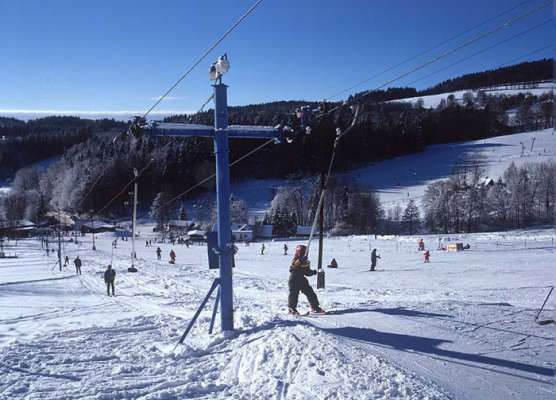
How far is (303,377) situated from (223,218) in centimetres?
357

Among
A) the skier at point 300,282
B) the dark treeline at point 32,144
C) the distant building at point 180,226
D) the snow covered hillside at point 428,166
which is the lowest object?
the skier at point 300,282

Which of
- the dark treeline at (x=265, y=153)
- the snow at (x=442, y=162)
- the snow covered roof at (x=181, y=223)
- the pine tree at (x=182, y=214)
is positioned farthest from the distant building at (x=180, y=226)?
the snow at (x=442, y=162)

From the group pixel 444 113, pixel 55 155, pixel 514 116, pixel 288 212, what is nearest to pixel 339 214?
pixel 288 212

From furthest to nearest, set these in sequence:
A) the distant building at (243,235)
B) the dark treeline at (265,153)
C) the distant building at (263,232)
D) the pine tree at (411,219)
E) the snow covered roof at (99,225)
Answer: the dark treeline at (265,153), the snow covered roof at (99,225), the distant building at (263,232), the pine tree at (411,219), the distant building at (243,235)

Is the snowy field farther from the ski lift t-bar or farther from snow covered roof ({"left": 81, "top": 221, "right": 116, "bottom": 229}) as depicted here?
snow covered roof ({"left": 81, "top": 221, "right": 116, "bottom": 229})

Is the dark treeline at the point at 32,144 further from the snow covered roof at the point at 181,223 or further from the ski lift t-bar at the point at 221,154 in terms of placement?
the ski lift t-bar at the point at 221,154

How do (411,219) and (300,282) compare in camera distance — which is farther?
(411,219)

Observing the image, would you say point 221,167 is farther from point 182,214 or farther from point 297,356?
point 182,214

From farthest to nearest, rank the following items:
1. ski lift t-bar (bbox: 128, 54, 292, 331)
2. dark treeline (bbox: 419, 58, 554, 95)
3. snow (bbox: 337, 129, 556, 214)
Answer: snow (bbox: 337, 129, 556, 214) < dark treeline (bbox: 419, 58, 554, 95) < ski lift t-bar (bbox: 128, 54, 292, 331)

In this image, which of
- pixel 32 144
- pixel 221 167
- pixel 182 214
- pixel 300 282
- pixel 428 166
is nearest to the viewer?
pixel 221 167

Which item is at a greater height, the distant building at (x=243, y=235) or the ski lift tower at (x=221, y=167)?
the ski lift tower at (x=221, y=167)

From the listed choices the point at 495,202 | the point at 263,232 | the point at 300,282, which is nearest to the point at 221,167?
the point at 300,282

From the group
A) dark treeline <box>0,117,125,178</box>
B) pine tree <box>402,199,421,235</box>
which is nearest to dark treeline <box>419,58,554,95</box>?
pine tree <box>402,199,421,235</box>

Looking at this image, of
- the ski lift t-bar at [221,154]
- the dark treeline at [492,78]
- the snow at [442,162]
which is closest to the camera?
the ski lift t-bar at [221,154]
